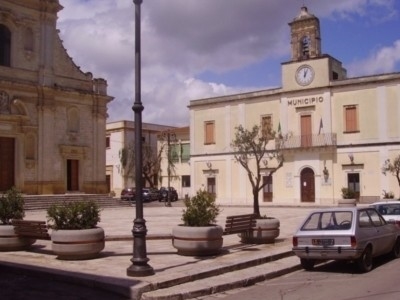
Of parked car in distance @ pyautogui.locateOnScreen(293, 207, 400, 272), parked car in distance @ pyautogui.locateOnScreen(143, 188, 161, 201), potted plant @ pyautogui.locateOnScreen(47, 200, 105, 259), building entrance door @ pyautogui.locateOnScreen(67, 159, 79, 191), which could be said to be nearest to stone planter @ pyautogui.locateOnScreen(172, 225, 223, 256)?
potted plant @ pyautogui.locateOnScreen(47, 200, 105, 259)

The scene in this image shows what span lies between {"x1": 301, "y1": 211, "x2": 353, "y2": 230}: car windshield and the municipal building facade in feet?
93.9

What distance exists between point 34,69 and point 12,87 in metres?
2.28

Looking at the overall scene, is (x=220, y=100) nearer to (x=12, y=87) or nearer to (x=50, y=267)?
(x=12, y=87)

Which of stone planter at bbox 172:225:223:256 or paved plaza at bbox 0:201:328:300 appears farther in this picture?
stone planter at bbox 172:225:223:256

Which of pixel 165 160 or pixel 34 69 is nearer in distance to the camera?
pixel 34 69

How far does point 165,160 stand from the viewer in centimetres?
5975

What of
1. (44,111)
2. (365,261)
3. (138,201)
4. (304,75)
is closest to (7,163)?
(44,111)

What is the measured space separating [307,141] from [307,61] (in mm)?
6292

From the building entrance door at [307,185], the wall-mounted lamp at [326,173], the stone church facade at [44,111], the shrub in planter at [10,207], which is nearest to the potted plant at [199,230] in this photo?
the shrub in planter at [10,207]

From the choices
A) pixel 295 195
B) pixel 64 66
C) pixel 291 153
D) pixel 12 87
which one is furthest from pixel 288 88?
pixel 12 87

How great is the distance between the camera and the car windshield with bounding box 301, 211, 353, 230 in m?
10.9

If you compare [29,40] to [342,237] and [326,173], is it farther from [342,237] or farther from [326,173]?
[342,237]

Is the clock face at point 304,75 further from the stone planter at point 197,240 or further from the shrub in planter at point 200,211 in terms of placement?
the stone planter at point 197,240

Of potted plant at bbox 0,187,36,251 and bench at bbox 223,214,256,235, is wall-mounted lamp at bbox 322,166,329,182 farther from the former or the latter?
potted plant at bbox 0,187,36,251
